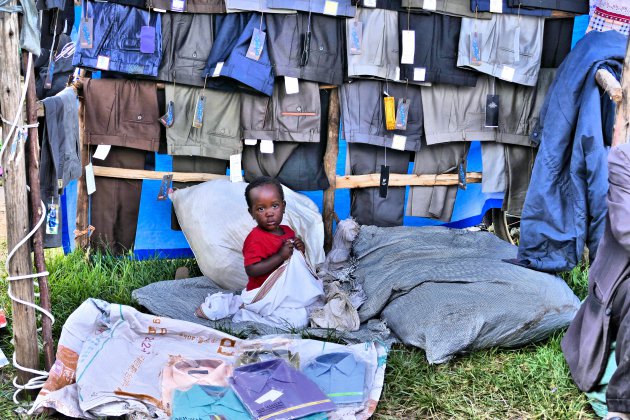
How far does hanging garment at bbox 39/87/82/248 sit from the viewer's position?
13.3ft

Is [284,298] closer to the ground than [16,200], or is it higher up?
closer to the ground

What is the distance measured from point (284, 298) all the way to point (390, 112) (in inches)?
66.5

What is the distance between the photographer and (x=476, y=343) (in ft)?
13.4

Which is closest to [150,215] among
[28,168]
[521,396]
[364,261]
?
[364,261]

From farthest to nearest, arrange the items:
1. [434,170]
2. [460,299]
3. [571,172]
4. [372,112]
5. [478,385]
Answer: [434,170]
[372,112]
[571,172]
[460,299]
[478,385]

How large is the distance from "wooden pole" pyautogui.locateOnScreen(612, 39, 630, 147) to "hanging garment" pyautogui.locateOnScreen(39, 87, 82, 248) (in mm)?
3044

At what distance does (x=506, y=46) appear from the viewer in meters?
5.35

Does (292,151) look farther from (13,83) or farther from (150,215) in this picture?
(13,83)

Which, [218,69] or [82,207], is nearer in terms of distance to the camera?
[218,69]

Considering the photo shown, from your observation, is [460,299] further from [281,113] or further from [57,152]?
[57,152]

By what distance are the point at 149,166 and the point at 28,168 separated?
191cm

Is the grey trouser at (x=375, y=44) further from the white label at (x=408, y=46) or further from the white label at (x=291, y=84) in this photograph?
the white label at (x=291, y=84)

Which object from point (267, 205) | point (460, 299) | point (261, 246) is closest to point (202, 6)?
point (267, 205)

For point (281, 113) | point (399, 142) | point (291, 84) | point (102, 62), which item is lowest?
point (399, 142)
